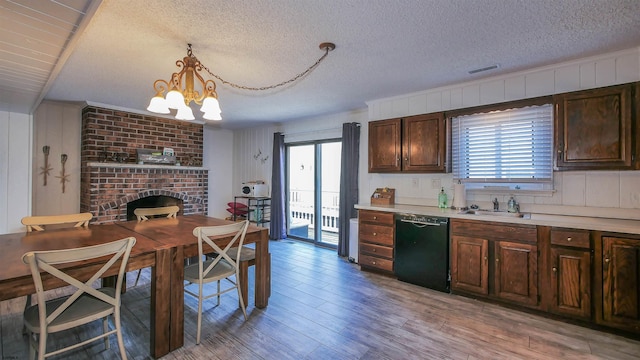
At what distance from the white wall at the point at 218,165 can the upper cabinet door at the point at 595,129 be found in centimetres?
583

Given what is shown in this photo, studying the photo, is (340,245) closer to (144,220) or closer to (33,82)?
(144,220)

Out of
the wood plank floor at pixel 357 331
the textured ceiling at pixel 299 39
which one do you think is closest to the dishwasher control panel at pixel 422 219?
the wood plank floor at pixel 357 331

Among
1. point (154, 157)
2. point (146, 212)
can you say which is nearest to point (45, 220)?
point (146, 212)

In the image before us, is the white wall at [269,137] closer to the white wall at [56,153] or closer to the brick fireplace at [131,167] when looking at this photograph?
the brick fireplace at [131,167]

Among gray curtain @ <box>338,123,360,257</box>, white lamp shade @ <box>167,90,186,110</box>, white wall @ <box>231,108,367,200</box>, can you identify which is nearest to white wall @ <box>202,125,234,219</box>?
white wall @ <box>231,108,367,200</box>

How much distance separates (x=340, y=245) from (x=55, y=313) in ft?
11.3

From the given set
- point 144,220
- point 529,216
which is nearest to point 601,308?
point 529,216

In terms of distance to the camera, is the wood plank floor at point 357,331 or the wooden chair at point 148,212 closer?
the wood plank floor at point 357,331

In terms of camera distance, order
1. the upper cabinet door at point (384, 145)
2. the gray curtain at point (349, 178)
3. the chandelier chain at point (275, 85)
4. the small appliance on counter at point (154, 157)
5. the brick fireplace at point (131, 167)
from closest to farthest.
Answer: the chandelier chain at point (275, 85) < the upper cabinet door at point (384, 145) < the brick fireplace at point (131, 167) < the gray curtain at point (349, 178) < the small appliance on counter at point (154, 157)

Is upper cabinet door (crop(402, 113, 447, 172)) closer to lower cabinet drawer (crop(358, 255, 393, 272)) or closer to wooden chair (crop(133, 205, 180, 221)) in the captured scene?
lower cabinet drawer (crop(358, 255, 393, 272))

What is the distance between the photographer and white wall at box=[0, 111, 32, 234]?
361cm

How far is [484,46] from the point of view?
2.40 m

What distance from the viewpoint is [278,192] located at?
5.52 metres

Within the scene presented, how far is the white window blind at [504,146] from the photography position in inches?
113
